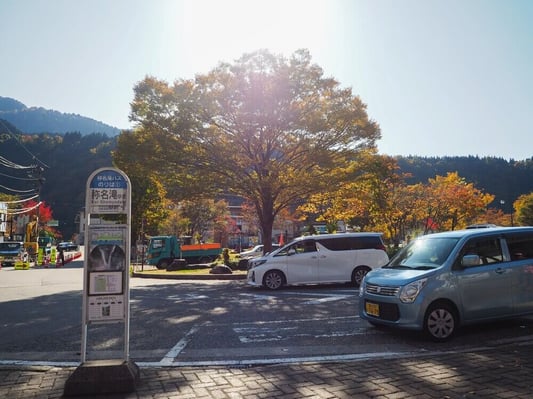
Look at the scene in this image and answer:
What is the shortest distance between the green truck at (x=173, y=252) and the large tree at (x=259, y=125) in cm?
1111

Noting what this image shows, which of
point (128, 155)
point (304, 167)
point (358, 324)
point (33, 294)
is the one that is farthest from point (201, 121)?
point (358, 324)

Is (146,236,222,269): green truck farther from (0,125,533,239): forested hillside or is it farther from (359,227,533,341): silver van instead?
(359,227,533,341): silver van

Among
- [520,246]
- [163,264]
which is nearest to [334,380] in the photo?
[520,246]

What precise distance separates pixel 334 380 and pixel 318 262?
29.3 feet

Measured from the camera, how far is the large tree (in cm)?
1788

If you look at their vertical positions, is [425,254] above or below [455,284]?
above

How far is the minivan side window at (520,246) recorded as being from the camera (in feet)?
22.3

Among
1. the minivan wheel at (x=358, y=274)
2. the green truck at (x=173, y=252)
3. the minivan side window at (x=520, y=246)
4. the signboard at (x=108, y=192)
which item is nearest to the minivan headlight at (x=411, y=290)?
the minivan side window at (x=520, y=246)

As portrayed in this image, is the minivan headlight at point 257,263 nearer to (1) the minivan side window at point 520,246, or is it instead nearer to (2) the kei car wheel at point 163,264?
(1) the minivan side window at point 520,246

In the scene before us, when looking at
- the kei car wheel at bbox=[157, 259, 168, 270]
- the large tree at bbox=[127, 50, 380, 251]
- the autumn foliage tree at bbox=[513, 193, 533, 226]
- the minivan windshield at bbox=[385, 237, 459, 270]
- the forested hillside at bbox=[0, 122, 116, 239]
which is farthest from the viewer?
the forested hillside at bbox=[0, 122, 116, 239]

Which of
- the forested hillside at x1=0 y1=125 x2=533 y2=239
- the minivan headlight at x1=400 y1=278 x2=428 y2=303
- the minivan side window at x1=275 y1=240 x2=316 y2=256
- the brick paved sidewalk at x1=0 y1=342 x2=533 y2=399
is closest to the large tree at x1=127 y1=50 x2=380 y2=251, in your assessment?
the minivan side window at x1=275 y1=240 x2=316 y2=256

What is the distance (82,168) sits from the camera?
73750 mm

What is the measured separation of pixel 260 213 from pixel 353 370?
54.8 ft

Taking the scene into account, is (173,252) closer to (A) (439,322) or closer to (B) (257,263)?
(B) (257,263)
